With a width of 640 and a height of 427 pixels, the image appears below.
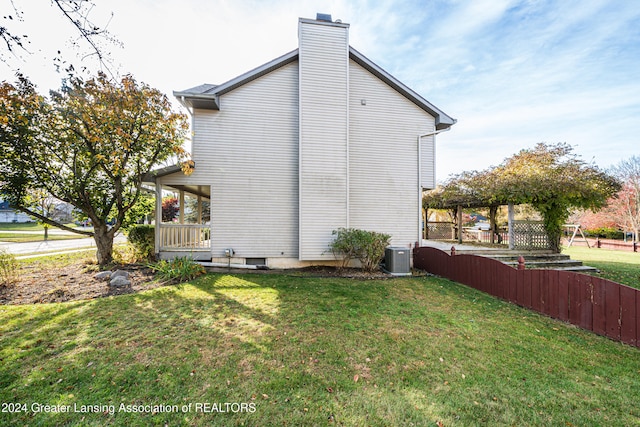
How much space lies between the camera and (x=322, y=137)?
30.0ft

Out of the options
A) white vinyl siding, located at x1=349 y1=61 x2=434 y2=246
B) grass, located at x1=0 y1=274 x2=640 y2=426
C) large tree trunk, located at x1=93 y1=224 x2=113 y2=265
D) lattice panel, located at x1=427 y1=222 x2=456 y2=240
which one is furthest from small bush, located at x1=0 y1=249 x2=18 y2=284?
lattice panel, located at x1=427 y1=222 x2=456 y2=240

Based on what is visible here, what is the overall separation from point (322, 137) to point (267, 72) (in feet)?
10.8

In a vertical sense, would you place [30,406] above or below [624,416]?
above

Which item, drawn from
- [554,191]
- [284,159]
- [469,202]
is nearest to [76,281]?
[284,159]

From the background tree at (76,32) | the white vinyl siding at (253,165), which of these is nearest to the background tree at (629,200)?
the white vinyl siding at (253,165)

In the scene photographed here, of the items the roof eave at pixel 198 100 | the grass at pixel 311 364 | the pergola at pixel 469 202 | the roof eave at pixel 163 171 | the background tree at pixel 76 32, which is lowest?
the grass at pixel 311 364

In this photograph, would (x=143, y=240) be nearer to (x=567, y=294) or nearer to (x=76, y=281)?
(x=76, y=281)

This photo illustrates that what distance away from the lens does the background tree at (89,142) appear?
23.8 ft

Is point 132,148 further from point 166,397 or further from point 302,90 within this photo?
point 166,397

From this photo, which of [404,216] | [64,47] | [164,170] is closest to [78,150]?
[164,170]

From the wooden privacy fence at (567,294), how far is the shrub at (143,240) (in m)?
11.4

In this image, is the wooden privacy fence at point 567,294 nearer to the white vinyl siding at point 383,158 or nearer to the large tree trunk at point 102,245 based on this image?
the white vinyl siding at point 383,158

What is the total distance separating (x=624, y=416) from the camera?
2.70 meters

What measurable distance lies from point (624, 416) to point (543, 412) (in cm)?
85
